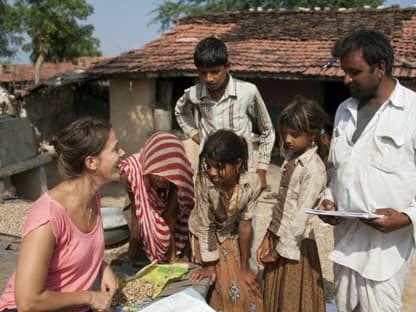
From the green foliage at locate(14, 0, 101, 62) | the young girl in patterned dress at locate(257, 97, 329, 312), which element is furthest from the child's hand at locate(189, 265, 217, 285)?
the green foliage at locate(14, 0, 101, 62)

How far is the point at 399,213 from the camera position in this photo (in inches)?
74.4

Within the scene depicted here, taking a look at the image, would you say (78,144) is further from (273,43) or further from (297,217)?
(273,43)

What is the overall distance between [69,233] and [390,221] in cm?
139

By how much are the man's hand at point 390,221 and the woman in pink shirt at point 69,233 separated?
47.4 inches

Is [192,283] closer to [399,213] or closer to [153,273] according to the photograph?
[153,273]

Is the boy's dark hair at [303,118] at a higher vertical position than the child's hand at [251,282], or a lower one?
higher

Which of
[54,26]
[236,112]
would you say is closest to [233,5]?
[54,26]

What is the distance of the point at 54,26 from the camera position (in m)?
14.5

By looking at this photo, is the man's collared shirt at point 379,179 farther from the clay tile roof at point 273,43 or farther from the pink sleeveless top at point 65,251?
the clay tile roof at point 273,43

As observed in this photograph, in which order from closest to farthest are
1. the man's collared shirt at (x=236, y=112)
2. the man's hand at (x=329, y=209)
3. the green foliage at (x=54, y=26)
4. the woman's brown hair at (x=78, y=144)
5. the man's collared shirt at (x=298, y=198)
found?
the woman's brown hair at (x=78, y=144) → the man's hand at (x=329, y=209) → the man's collared shirt at (x=298, y=198) → the man's collared shirt at (x=236, y=112) → the green foliage at (x=54, y=26)

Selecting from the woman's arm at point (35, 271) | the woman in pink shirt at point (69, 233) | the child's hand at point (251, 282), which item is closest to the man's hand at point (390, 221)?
the child's hand at point (251, 282)

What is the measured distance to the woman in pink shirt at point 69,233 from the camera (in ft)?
4.91

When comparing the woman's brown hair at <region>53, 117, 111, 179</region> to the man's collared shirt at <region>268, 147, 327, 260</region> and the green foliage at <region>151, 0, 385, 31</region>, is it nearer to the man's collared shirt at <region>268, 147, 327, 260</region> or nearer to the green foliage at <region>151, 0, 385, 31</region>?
the man's collared shirt at <region>268, 147, 327, 260</region>

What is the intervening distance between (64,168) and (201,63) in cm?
143
